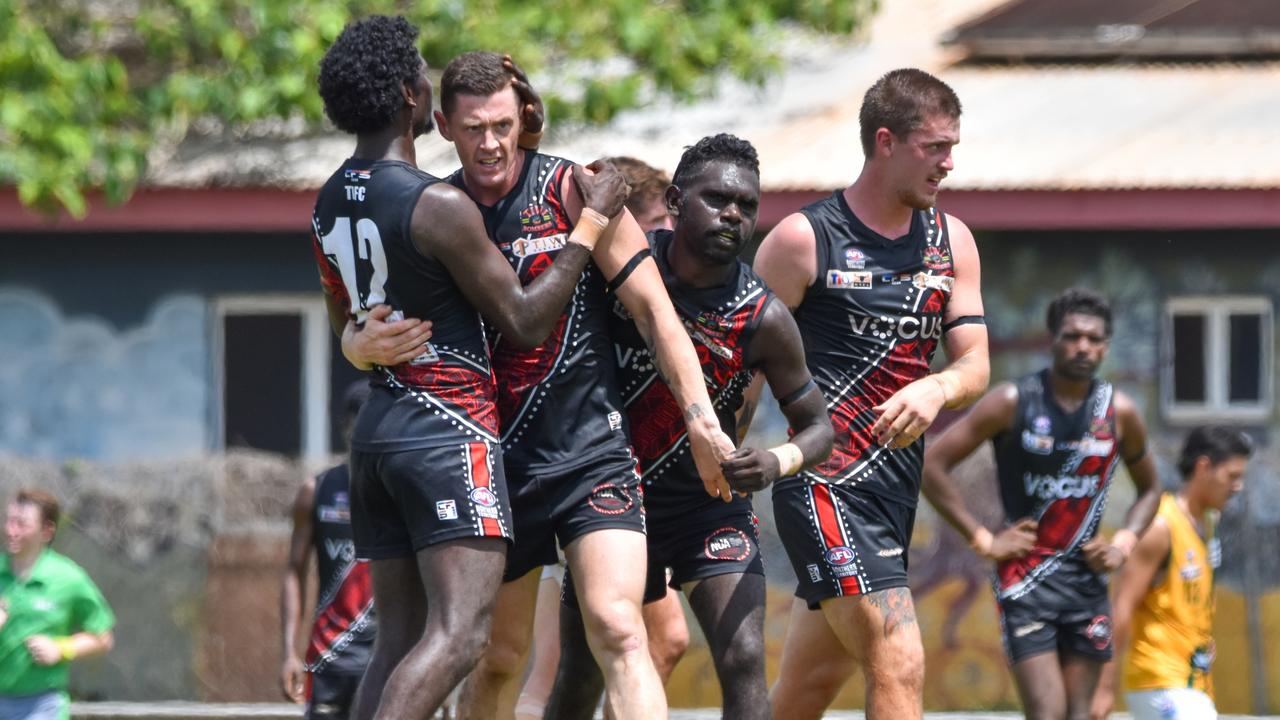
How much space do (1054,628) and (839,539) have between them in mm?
2788

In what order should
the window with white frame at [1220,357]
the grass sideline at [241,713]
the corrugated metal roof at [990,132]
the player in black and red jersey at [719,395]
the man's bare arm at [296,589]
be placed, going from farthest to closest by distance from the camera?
1. the window with white frame at [1220,357]
2. the corrugated metal roof at [990,132]
3. the grass sideline at [241,713]
4. the man's bare arm at [296,589]
5. the player in black and red jersey at [719,395]

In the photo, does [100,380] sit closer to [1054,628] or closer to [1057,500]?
[1057,500]

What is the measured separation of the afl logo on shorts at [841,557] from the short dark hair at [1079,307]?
10.1 ft

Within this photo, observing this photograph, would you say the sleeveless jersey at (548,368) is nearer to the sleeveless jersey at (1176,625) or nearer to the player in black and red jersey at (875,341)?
the player in black and red jersey at (875,341)

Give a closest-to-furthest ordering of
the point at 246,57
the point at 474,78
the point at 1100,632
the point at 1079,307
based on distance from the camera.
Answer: the point at 474,78 < the point at 1100,632 < the point at 1079,307 < the point at 246,57

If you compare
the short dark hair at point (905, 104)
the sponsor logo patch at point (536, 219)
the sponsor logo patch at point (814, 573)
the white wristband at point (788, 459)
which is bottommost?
the sponsor logo patch at point (814, 573)

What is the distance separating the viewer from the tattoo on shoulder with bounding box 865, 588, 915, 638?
646 centimetres

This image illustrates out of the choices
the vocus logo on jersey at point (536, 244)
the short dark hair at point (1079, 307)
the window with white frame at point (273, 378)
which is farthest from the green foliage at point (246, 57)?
the vocus logo on jersey at point (536, 244)

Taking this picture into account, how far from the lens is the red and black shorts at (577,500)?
239 inches

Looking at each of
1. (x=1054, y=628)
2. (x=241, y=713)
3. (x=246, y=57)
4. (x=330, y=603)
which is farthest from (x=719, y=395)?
(x=246, y=57)

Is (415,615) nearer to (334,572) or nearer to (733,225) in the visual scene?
(733,225)

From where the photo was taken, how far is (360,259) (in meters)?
5.89

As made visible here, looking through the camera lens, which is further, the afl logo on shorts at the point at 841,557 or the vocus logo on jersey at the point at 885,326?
the vocus logo on jersey at the point at 885,326

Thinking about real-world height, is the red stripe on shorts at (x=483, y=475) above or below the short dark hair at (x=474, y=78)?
below
